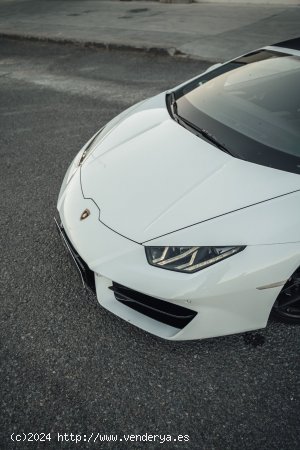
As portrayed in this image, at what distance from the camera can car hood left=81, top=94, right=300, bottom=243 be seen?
202cm

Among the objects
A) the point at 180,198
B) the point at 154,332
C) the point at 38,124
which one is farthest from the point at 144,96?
the point at 154,332

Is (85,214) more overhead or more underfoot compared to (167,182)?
more underfoot

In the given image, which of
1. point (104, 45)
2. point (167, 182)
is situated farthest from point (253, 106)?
point (104, 45)

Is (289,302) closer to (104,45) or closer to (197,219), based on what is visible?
(197,219)

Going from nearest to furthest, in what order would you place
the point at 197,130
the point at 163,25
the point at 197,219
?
the point at 197,219
the point at 197,130
the point at 163,25

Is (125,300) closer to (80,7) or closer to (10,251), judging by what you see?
(10,251)

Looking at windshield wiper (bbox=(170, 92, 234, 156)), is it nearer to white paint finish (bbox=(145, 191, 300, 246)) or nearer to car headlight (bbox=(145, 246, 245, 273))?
white paint finish (bbox=(145, 191, 300, 246))

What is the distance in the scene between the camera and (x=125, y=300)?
6.84ft

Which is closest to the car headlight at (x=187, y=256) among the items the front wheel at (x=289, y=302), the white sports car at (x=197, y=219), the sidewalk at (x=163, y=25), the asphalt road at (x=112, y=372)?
the white sports car at (x=197, y=219)

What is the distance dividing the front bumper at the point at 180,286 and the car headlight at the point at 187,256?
3 centimetres

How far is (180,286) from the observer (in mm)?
1881

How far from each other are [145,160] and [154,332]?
3.32ft

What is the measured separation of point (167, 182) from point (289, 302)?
91cm

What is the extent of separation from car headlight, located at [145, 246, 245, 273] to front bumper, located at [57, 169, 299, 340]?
3 centimetres
